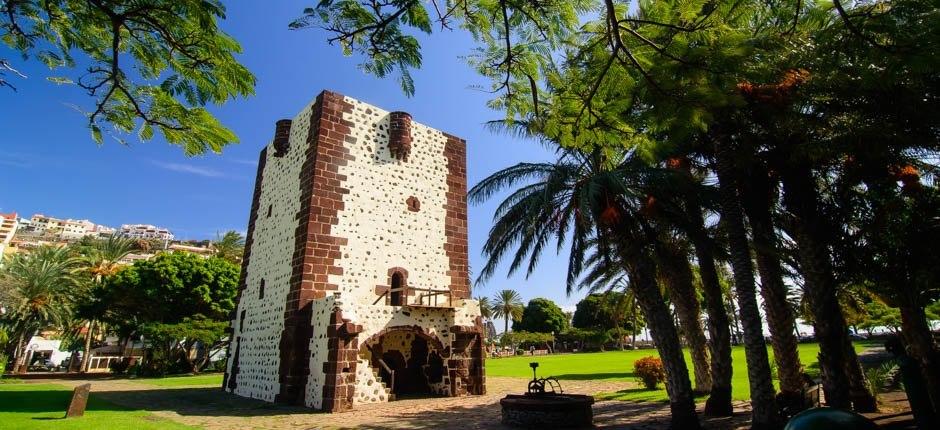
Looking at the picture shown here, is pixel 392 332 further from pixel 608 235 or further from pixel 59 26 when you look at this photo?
pixel 59 26

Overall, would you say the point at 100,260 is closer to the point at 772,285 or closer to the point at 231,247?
the point at 231,247

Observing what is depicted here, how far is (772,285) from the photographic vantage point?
10.8 metres

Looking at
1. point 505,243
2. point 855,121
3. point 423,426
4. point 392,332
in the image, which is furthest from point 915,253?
point 392,332

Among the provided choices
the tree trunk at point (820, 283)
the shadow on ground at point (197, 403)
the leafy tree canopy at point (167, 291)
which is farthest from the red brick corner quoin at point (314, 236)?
the leafy tree canopy at point (167, 291)

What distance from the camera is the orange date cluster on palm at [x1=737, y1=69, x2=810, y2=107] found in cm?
888

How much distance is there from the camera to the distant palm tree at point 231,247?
42094 mm

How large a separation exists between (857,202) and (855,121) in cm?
335

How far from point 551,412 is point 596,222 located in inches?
167

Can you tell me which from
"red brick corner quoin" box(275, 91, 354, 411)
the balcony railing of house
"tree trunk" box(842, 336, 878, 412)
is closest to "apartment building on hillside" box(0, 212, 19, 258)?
"red brick corner quoin" box(275, 91, 354, 411)

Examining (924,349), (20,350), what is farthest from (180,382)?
(924,349)

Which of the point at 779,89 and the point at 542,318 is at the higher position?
the point at 779,89

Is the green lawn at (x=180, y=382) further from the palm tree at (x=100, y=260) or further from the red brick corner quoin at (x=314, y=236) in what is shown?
the palm tree at (x=100, y=260)

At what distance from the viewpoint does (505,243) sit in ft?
38.5

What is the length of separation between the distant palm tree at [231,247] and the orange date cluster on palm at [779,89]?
42438mm
